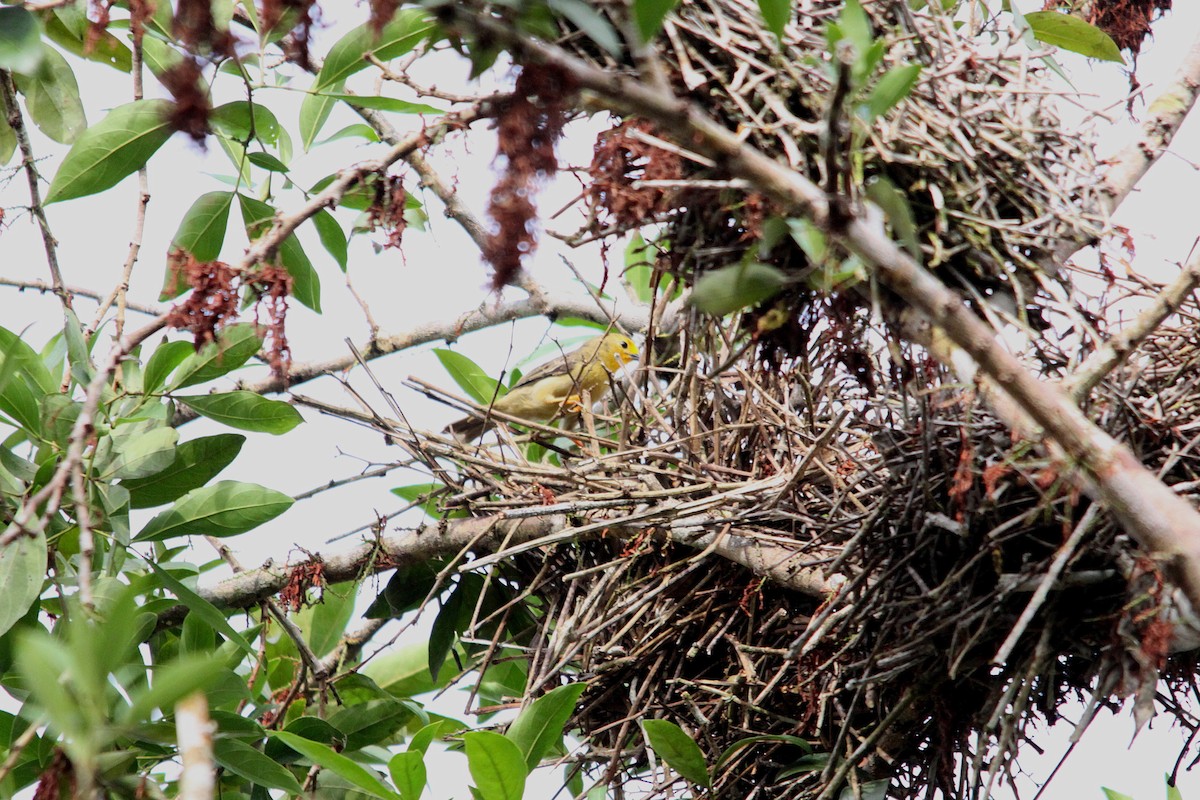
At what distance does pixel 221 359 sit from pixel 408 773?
0.99 metres

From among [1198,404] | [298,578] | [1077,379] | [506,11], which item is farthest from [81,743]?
[298,578]

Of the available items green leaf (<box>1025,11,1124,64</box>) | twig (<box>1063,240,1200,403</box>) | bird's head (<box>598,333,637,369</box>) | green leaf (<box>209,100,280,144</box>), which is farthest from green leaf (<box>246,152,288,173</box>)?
bird's head (<box>598,333,637,369</box>)

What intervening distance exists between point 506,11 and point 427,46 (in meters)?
0.30

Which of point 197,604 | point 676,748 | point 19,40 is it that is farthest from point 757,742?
point 19,40

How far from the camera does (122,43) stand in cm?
284

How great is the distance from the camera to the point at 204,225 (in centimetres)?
244

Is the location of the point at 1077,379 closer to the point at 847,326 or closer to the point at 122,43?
the point at 847,326

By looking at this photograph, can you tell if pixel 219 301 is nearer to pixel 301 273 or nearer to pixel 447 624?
pixel 301 273

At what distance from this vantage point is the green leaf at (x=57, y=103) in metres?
2.71

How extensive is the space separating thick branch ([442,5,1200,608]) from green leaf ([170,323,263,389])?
141cm

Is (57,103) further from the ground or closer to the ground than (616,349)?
closer to the ground

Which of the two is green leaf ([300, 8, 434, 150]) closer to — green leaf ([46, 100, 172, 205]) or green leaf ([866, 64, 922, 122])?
green leaf ([46, 100, 172, 205])

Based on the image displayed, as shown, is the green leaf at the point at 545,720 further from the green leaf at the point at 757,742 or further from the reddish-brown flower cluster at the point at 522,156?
the reddish-brown flower cluster at the point at 522,156

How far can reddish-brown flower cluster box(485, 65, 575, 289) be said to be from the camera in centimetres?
119
